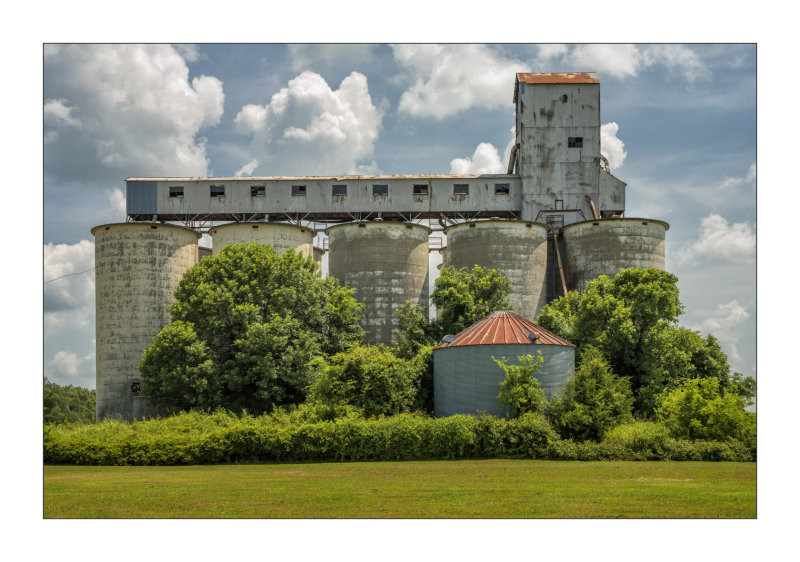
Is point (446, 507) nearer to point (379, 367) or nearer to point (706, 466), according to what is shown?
point (706, 466)

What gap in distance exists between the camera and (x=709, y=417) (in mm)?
28062

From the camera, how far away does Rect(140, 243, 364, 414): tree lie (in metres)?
36.9

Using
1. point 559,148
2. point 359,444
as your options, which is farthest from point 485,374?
point 559,148

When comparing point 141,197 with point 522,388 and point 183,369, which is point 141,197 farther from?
point 522,388

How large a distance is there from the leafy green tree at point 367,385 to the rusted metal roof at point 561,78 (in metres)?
28.3

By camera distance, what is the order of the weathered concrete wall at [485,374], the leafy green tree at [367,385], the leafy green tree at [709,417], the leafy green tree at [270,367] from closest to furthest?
the leafy green tree at [709,417]
the weathered concrete wall at [485,374]
the leafy green tree at [367,385]
the leafy green tree at [270,367]

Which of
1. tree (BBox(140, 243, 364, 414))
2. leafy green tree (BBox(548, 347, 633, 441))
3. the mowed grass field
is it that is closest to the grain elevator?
tree (BBox(140, 243, 364, 414))

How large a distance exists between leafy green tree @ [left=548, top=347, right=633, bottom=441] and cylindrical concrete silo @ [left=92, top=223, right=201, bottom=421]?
2540cm

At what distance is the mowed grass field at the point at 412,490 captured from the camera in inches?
706

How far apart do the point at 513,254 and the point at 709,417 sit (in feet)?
67.1

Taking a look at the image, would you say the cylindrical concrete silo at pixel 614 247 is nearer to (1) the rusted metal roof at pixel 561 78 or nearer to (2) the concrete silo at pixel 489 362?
(1) the rusted metal roof at pixel 561 78

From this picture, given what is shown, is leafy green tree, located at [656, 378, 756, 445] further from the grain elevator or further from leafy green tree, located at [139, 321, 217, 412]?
leafy green tree, located at [139, 321, 217, 412]

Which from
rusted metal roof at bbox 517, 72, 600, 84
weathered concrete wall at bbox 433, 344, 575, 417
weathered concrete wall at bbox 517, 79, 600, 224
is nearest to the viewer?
weathered concrete wall at bbox 433, 344, 575, 417

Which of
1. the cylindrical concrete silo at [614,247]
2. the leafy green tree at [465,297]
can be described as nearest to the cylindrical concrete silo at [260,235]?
the leafy green tree at [465,297]
